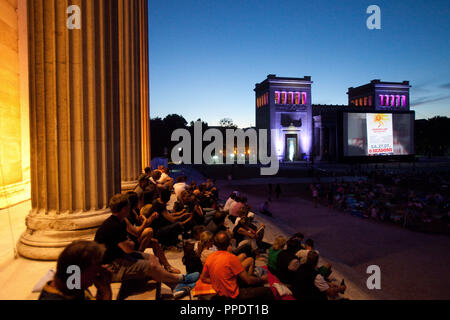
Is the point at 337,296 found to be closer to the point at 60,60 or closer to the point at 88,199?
the point at 88,199

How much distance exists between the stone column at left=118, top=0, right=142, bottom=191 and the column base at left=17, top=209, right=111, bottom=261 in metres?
4.64

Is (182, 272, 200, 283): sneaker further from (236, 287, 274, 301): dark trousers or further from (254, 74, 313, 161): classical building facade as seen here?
(254, 74, 313, 161): classical building facade

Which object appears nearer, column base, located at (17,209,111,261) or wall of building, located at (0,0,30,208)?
column base, located at (17,209,111,261)

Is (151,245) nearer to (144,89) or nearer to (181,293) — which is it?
(181,293)

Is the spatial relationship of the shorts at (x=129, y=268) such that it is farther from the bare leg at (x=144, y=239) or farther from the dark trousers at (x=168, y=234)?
the dark trousers at (x=168, y=234)

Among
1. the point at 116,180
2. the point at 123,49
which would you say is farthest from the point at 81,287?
the point at 123,49

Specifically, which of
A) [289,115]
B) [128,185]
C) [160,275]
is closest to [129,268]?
[160,275]

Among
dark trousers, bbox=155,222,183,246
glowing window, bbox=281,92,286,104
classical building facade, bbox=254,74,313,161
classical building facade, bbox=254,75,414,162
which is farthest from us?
glowing window, bbox=281,92,286,104

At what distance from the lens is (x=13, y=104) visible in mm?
10133

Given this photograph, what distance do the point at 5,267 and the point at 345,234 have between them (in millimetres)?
14209

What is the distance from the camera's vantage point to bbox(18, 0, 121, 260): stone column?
4957 mm

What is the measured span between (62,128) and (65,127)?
0.05 meters

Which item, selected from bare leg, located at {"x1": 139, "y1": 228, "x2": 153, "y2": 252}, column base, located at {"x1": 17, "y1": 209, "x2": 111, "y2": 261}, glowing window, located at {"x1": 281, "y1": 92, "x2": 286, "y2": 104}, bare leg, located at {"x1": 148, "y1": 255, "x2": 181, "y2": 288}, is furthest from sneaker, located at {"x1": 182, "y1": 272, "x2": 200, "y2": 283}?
glowing window, located at {"x1": 281, "y1": 92, "x2": 286, "y2": 104}

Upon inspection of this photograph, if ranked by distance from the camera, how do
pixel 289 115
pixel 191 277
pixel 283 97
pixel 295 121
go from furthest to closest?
pixel 283 97
pixel 289 115
pixel 295 121
pixel 191 277
